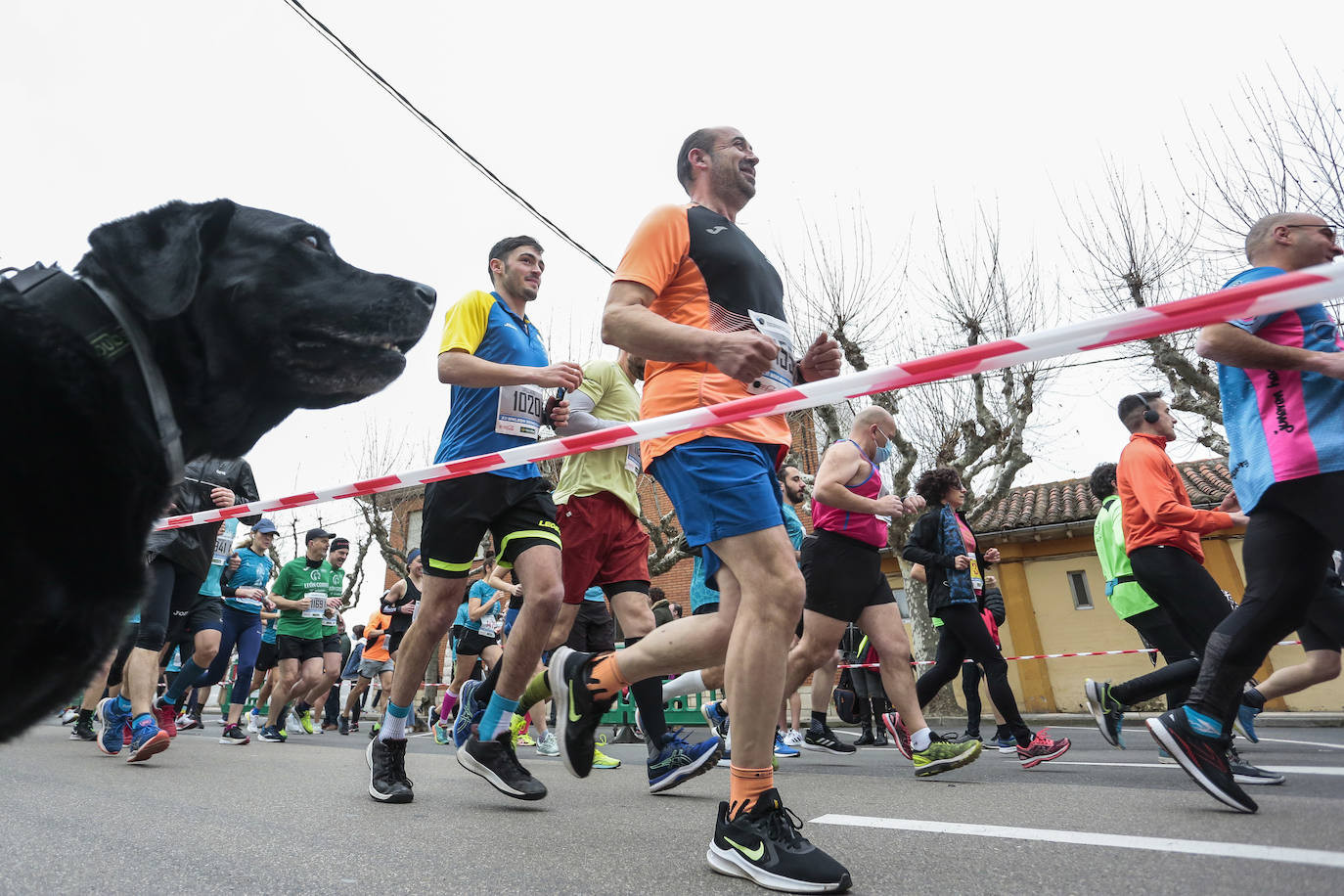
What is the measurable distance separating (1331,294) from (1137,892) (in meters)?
1.36

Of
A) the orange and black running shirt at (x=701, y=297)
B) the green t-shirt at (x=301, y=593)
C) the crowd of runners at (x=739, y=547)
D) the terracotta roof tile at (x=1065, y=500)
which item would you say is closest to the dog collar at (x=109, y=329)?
the crowd of runners at (x=739, y=547)

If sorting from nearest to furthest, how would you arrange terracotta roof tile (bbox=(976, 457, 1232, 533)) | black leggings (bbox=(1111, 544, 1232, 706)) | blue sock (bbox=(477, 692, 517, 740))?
blue sock (bbox=(477, 692, 517, 740)), black leggings (bbox=(1111, 544, 1232, 706)), terracotta roof tile (bbox=(976, 457, 1232, 533))

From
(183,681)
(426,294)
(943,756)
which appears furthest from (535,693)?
(183,681)

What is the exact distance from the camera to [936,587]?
544 centimetres

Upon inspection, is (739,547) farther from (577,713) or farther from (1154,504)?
(1154,504)

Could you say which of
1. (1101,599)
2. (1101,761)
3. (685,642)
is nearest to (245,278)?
(685,642)

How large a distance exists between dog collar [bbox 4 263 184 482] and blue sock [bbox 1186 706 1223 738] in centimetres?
311

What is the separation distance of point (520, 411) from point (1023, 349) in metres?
2.26

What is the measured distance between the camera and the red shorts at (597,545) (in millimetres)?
4352

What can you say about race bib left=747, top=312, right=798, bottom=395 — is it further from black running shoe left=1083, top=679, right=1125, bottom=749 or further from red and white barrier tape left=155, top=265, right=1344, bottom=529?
black running shoe left=1083, top=679, right=1125, bottom=749

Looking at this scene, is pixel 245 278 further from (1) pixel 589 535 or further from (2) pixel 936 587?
(2) pixel 936 587

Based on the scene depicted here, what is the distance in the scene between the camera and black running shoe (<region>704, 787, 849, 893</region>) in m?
1.94

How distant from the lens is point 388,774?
3396 millimetres

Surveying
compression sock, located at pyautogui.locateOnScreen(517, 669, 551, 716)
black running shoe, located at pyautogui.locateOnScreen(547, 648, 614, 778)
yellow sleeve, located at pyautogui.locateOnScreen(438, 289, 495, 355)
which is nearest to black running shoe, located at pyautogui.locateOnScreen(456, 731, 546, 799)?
compression sock, located at pyautogui.locateOnScreen(517, 669, 551, 716)
